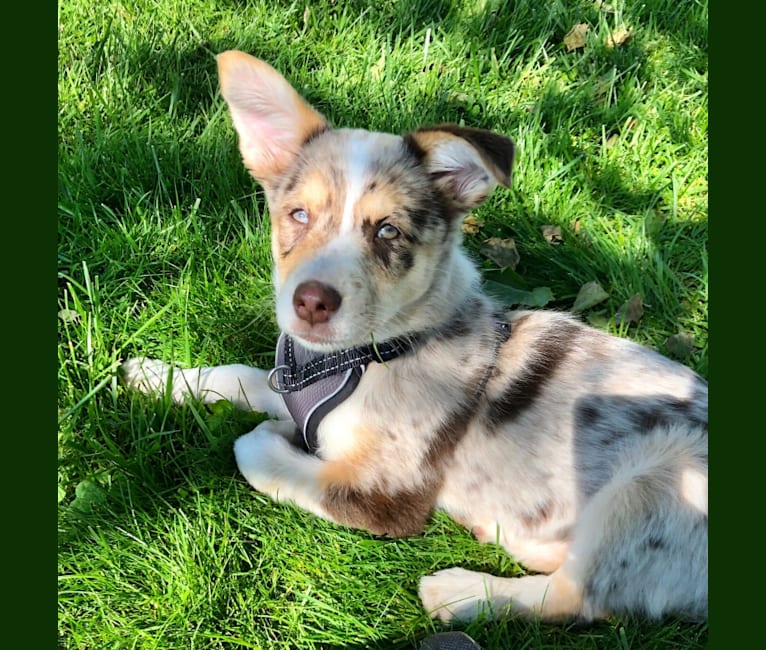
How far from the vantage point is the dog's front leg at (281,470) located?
3262 mm

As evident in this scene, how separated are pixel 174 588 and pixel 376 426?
108 centimetres

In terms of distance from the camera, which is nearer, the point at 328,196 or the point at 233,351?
the point at 328,196

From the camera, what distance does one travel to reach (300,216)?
316 centimetres

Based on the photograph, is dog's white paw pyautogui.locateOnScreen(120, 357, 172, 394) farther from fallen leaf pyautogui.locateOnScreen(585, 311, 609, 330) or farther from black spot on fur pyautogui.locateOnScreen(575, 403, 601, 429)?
fallen leaf pyautogui.locateOnScreen(585, 311, 609, 330)

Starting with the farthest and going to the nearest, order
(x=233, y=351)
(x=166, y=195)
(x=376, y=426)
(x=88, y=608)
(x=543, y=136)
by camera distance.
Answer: (x=543, y=136)
(x=166, y=195)
(x=233, y=351)
(x=376, y=426)
(x=88, y=608)

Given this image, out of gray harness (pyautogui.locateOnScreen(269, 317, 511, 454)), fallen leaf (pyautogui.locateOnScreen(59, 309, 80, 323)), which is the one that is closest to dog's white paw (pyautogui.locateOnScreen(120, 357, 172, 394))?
fallen leaf (pyautogui.locateOnScreen(59, 309, 80, 323))

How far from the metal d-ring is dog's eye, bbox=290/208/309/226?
0.74 m

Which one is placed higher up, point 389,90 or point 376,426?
point 389,90

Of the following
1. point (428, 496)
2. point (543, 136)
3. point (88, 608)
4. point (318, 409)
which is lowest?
point (88, 608)

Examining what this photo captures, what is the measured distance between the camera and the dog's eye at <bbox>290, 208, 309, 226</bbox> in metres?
3.12

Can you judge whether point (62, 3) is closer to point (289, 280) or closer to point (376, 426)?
point (289, 280)

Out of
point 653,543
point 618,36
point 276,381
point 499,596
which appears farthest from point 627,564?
point 618,36

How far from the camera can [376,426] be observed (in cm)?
322

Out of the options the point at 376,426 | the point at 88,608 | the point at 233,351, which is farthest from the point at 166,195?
the point at 88,608
